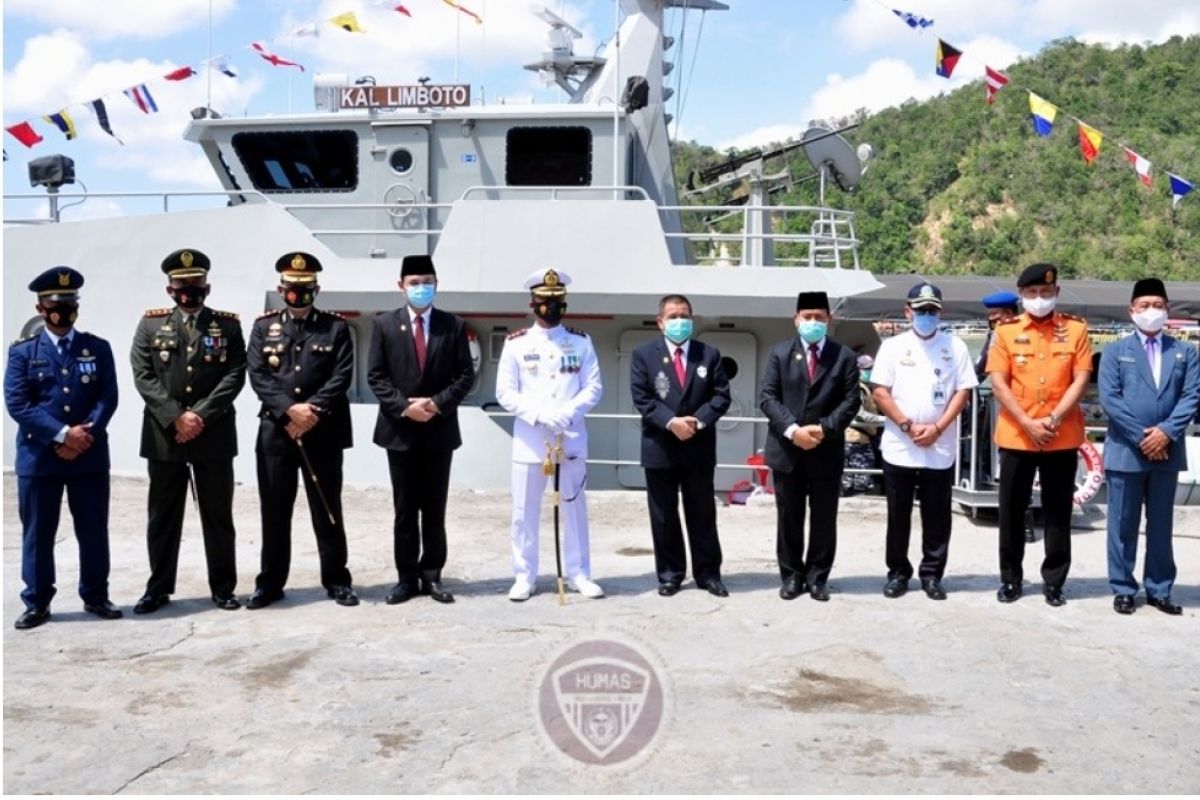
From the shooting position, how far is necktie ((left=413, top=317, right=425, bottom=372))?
6.02 m

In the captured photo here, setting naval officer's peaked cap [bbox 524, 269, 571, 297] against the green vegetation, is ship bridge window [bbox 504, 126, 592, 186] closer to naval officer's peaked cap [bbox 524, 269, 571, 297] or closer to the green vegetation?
naval officer's peaked cap [bbox 524, 269, 571, 297]

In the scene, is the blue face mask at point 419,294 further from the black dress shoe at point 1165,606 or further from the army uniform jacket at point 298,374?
the black dress shoe at point 1165,606

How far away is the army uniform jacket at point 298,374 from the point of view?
5867mm

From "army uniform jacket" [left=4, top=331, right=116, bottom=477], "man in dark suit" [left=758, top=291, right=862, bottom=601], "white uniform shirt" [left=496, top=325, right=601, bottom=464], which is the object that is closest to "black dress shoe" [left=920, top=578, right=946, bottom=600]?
"man in dark suit" [left=758, top=291, right=862, bottom=601]

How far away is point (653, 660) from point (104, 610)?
8.96 feet

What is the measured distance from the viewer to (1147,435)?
5801 millimetres

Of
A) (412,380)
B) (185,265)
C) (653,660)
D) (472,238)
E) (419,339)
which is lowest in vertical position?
(653,660)

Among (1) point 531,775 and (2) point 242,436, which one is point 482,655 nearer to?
(1) point 531,775

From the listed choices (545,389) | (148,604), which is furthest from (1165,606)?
(148,604)

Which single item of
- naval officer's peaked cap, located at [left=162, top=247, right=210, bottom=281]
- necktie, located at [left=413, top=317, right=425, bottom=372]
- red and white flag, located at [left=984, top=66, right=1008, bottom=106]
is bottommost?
necktie, located at [left=413, top=317, right=425, bottom=372]

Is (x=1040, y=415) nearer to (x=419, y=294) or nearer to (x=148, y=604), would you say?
(x=419, y=294)

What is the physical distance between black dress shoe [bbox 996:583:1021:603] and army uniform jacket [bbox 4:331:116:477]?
15.1 feet

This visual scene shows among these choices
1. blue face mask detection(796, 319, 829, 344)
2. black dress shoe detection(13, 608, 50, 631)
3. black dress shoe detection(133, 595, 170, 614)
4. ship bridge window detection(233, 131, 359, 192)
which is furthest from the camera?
ship bridge window detection(233, 131, 359, 192)

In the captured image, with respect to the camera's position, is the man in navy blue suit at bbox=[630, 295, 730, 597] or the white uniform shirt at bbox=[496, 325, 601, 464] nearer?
the white uniform shirt at bbox=[496, 325, 601, 464]
